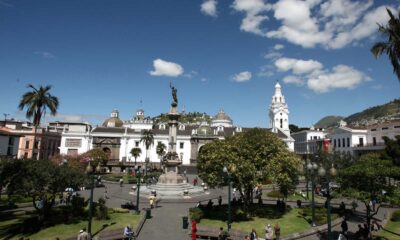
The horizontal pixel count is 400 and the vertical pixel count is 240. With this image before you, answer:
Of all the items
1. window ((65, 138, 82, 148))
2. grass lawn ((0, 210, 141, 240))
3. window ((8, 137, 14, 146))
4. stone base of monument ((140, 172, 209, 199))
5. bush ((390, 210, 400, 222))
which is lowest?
grass lawn ((0, 210, 141, 240))

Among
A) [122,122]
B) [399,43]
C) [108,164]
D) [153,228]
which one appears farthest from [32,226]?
[122,122]

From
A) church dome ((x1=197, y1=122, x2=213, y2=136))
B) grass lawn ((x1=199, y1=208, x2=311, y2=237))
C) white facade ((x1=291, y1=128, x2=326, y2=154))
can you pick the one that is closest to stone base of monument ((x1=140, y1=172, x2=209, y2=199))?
grass lawn ((x1=199, y1=208, x2=311, y2=237))

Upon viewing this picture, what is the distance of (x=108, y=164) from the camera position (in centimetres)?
7650

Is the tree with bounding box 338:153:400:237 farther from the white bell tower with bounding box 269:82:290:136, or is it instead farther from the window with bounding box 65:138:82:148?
the window with bounding box 65:138:82:148

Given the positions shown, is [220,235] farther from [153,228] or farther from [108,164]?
[108,164]

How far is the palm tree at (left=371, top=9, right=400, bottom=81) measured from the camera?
1784 centimetres

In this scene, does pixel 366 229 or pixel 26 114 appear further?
pixel 26 114

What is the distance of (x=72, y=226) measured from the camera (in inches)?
796

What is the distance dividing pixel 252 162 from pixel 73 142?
215ft

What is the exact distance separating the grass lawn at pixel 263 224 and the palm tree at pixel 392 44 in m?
11.8

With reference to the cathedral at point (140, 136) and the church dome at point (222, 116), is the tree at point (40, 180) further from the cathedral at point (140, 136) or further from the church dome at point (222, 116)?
the church dome at point (222, 116)

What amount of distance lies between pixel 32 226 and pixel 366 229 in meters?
21.3

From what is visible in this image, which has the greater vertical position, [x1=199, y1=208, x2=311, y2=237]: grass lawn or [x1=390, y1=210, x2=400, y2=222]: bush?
[x1=390, y1=210, x2=400, y2=222]: bush

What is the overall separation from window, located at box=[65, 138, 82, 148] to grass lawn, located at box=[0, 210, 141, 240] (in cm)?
5744
